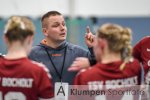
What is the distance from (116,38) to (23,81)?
62cm

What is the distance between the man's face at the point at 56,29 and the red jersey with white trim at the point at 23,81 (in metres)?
0.86

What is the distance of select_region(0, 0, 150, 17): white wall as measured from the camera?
7.45 metres

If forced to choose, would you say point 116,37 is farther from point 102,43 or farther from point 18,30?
point 18,30

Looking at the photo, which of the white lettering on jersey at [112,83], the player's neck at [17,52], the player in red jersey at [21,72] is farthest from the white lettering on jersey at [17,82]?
the white lettering on jersey at [112,83]

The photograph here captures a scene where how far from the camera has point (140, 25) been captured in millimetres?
7488

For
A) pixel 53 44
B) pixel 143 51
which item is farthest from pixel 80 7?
pixel 143 51

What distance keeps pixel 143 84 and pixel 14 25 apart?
983 millimetres

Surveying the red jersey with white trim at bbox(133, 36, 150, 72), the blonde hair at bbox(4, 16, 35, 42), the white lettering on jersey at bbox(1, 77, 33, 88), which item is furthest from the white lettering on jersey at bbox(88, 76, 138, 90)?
the red jersey with white trim at bbox(133, 36, 150, 72)

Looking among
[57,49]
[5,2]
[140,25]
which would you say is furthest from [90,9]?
[57,49]

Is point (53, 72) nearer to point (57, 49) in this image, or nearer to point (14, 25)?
point (57, 49)

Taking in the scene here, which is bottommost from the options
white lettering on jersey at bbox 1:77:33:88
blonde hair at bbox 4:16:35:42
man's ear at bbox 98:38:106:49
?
white lettering on jersey at bbox 1:77:33:88

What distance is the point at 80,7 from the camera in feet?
24.8

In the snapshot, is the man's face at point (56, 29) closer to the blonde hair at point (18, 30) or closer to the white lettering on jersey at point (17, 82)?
the blonde hair at point (18, 30)

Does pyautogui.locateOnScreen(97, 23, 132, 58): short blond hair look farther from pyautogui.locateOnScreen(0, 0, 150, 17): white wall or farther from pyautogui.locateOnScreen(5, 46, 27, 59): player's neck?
pyautogui.locateOnScreen(0, 0, 150, 17): white wall
